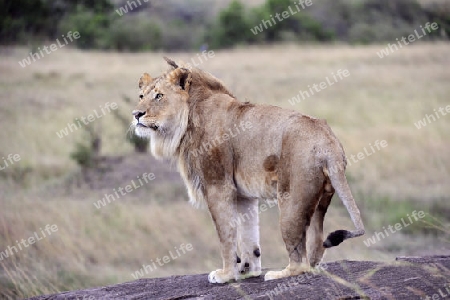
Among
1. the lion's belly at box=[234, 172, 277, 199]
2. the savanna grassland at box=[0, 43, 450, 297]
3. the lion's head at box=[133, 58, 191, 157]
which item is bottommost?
the savanna grassland at box=[0, 43, 450, 297]

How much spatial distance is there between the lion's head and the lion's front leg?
66 cm

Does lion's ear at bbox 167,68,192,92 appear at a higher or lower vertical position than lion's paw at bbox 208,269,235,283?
higher

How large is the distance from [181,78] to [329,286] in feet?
7.69

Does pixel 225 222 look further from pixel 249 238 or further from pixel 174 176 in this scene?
pixel 174 176

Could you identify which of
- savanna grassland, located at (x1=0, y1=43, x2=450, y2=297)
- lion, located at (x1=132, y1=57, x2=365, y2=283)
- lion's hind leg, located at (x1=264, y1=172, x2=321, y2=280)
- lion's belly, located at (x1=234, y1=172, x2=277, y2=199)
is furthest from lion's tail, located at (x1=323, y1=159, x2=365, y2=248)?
savanna grassland, located at (x1=0, y1=43, x2=450, y2=297)

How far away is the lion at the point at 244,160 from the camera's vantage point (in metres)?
6.59

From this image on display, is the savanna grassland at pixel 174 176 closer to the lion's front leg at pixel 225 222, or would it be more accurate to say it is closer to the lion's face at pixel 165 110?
the lion's front leg at pixel 225 222

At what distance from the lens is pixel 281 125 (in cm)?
701

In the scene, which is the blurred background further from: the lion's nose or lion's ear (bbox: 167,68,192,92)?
the lion's nose

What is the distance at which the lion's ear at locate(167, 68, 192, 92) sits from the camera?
772cm

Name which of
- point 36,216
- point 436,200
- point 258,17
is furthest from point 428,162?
point 258,17

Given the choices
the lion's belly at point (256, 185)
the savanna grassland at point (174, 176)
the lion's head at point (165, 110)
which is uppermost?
the lion's head at point (165, 110)

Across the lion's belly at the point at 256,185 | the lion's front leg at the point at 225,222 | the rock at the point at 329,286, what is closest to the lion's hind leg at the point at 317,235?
the rock at the point at 329,286

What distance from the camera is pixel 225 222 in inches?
287
